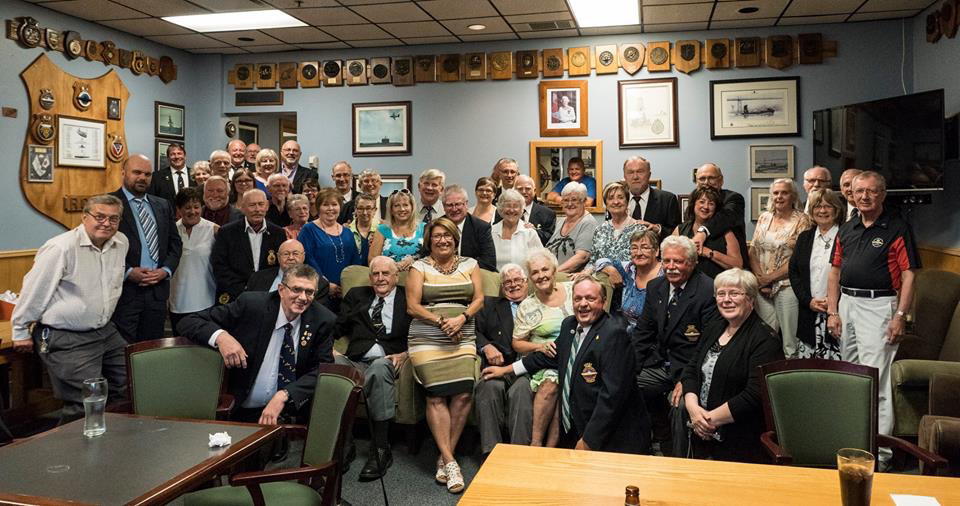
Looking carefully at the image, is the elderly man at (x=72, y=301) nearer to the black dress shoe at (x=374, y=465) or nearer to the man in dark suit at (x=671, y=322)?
the black dress shoe at (x=374, y=465)

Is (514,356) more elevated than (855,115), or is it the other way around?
(855,115)

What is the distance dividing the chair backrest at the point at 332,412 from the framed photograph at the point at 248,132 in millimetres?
6685

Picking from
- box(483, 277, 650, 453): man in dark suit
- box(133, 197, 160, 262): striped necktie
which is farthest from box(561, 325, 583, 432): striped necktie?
box(133, 197, 160, 262): striped necktie

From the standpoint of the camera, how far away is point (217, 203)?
15.8 feet

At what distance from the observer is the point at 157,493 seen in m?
1.85

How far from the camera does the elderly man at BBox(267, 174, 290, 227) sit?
521 cm

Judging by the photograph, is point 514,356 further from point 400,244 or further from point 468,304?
point 400,244

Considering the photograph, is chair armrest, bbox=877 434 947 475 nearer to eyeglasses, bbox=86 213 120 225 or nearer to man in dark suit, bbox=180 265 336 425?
man in dark suit, bbox=180 265 336 425

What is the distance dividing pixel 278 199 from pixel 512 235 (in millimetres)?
1890

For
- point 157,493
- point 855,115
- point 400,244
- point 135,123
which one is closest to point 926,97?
point 855,115

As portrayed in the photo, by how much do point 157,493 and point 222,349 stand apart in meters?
1.31

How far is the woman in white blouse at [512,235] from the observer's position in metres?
4.45

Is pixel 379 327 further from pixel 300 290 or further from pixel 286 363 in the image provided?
pixel 300 290

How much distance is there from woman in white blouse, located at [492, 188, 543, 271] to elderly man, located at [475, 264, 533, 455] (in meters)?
0.48
